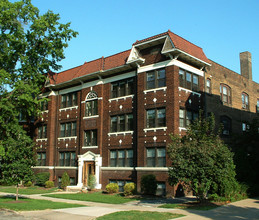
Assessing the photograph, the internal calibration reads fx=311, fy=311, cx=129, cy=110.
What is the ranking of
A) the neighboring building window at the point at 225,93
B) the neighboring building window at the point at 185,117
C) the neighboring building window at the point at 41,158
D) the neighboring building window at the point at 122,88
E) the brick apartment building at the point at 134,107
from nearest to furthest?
the brick apartment building at the point at 134,107
the neighboring building window at the point at 185,117
the neighboring building window at the point at 122,88
the neighboring building window at the point at 225,93
the neighboring building window at the point at 41,158

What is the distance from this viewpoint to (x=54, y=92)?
35.4 meters

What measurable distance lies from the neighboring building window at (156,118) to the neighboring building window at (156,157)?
188 centimetres

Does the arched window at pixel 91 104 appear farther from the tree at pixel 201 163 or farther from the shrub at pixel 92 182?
the tree at pixel 201 163

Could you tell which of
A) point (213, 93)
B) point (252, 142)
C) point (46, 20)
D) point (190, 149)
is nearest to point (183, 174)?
point (190, 149)

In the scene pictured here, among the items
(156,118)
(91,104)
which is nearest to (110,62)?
(91,104)

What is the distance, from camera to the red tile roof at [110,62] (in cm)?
2493

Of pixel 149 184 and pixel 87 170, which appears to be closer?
pixel 149 184

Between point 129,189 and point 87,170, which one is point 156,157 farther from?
point 87,170

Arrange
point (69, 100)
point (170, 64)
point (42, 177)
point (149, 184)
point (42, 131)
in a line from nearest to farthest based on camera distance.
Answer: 1. point (149, 184)
2. point (170, 64)
3. point (42, 177)
4. point (69, 100)
5. point (42, 131)

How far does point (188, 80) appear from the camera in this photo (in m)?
25.7

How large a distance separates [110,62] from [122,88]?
2.99 metres

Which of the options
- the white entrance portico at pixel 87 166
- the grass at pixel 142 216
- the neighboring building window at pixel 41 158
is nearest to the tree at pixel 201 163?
the grass at pixel 142 216

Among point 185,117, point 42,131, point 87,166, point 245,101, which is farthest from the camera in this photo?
point 42,131

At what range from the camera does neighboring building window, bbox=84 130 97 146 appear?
97.5 feet
